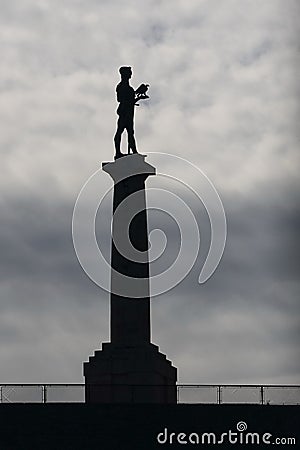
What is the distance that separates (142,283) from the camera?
154ft

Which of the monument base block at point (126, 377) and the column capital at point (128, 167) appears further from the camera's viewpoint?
the column capital at point (128, 167)

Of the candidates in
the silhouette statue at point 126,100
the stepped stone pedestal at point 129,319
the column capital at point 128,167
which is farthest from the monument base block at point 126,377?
the silhouette statue at point 126,100

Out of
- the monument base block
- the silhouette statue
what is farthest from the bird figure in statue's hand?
the monument base block

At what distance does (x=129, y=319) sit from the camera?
4653cm

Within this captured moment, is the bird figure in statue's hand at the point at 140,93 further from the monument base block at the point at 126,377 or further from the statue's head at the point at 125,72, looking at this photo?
the monument base block at the point at 126,377

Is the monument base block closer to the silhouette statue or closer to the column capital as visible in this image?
the column capital

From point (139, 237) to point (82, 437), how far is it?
8001 millimetres

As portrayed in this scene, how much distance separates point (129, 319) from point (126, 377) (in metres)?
2.27

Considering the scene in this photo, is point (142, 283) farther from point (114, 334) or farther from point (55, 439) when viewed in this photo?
point (55, 439)

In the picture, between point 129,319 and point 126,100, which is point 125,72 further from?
point 129,319

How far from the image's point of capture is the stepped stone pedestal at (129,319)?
45.3 metres

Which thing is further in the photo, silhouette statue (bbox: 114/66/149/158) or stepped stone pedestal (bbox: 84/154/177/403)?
silhouette statue (bbox: 114/66/149/158)

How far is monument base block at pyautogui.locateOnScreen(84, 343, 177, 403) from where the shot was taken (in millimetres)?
45219

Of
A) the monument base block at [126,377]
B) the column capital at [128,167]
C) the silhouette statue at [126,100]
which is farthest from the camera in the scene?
the silhouette statue at [126,100]
